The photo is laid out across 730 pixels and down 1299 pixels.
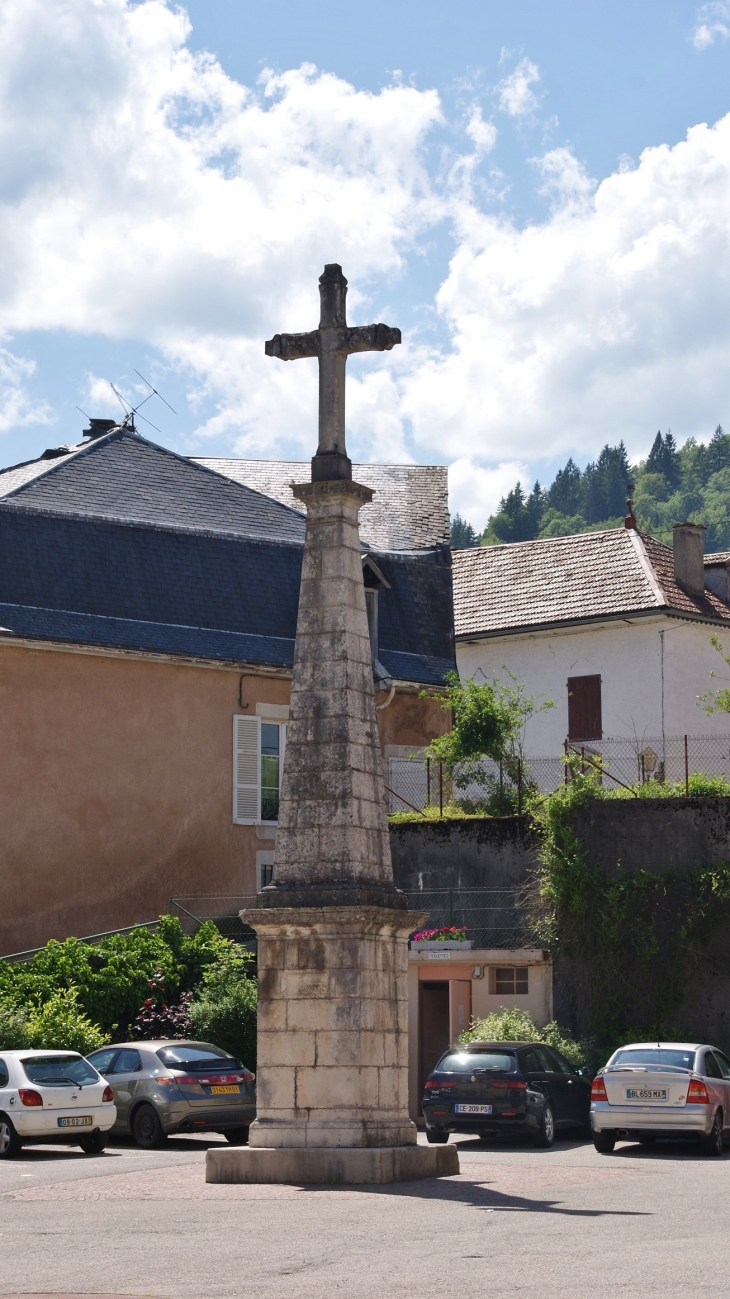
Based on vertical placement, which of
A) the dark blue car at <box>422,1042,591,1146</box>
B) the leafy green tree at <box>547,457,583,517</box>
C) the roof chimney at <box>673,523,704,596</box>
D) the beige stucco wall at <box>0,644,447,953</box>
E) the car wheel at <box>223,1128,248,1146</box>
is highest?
the leafy green tree at <box>547,457,583,517</box>

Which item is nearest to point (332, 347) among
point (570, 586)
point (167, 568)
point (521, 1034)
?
point (521, 1034)

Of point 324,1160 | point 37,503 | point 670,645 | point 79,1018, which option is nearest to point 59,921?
point 79,1018

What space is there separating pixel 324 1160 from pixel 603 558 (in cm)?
2864

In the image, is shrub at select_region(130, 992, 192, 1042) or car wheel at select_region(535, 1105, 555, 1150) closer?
car wheel at select_region(535, 1105, 555, 1150)

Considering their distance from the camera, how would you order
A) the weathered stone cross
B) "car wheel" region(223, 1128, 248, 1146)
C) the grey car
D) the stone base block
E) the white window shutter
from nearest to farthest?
1. the stone base block
2. the weathered stone cross
3. the grey car
4. "car wheel" region(223, 1128, 248, 1146)
5. the white window shutter

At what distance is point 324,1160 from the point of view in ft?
47.5

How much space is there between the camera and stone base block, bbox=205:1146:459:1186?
1438 cm

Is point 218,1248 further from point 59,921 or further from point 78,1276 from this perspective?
point 59,921

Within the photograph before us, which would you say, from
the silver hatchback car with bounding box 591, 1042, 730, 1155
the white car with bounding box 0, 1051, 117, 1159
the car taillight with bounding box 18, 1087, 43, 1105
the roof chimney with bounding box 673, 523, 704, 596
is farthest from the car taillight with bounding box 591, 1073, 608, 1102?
the roof chimney with bounding box 673, 523, 704, 596

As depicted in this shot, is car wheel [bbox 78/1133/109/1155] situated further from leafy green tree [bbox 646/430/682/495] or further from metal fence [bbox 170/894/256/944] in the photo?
leafy green tree [bbox 646/430/682/495]

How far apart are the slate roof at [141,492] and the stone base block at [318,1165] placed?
55.3 feet

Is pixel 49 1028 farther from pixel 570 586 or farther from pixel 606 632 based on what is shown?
pixel 570 586

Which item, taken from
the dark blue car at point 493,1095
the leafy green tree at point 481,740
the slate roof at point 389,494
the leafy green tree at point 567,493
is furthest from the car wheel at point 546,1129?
the leafy green tree at point 567,493

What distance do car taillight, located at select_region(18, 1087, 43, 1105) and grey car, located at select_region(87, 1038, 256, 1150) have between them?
1675 millimetres
